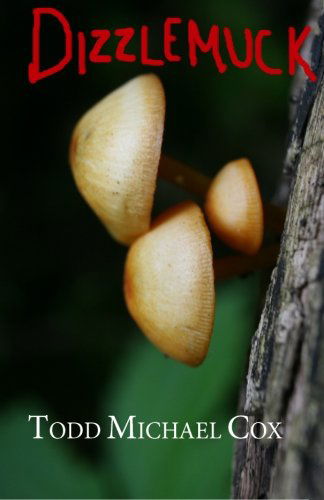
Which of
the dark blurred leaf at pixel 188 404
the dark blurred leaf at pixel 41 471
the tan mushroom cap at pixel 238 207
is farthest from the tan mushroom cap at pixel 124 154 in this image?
the dark blurred leaf at pixel 41 471

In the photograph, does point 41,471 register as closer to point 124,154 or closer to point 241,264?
point 241,264

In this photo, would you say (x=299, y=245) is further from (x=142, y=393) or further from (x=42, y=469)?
(x=42, y=469)

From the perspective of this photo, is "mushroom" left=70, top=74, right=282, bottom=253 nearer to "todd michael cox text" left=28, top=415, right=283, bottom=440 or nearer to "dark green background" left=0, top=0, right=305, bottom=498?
"todd michael cox text" left=28, top=415, right=283, bottom=440

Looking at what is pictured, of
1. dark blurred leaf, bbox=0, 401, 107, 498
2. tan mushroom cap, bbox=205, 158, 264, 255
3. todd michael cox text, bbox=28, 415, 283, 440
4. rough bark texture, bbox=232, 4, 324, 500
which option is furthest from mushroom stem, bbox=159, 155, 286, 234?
dark blurred leaf, bbox=0, 401, 107, 498

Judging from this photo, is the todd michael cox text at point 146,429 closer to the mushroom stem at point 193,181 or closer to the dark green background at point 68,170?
the dark green background at point 68,170

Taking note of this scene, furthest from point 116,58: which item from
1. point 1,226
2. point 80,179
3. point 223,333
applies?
point 223,333

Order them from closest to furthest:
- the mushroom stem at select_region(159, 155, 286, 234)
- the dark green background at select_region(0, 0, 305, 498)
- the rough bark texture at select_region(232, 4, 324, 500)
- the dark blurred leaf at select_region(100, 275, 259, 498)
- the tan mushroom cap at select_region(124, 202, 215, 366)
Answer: the rough bark texture at select_region(232, 4, 324, 500), the tan mushroom cap at select_region(124, 202, 215, 366), the mushroom stem at select_region(159, 155, 286, 234), the dark blurred leaf at select_region(100, 275, 259, 498), the dark green background at select_region(0, 0, 305, 498)

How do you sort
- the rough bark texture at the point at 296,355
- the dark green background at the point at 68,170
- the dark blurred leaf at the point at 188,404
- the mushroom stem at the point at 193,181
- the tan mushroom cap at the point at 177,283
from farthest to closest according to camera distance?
1. the dark green background at the point at 68,170
2. the dark blurred leaf at the point at 188,404
3. the mushroom stem at the point at 193,181
4. the tan mushroom cap at the point at 177,283
5. the rough bark texture at the point at 296,355

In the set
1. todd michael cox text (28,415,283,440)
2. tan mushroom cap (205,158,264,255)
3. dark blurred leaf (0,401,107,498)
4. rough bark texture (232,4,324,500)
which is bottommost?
dark blurred leaf (0,401,107,498)
